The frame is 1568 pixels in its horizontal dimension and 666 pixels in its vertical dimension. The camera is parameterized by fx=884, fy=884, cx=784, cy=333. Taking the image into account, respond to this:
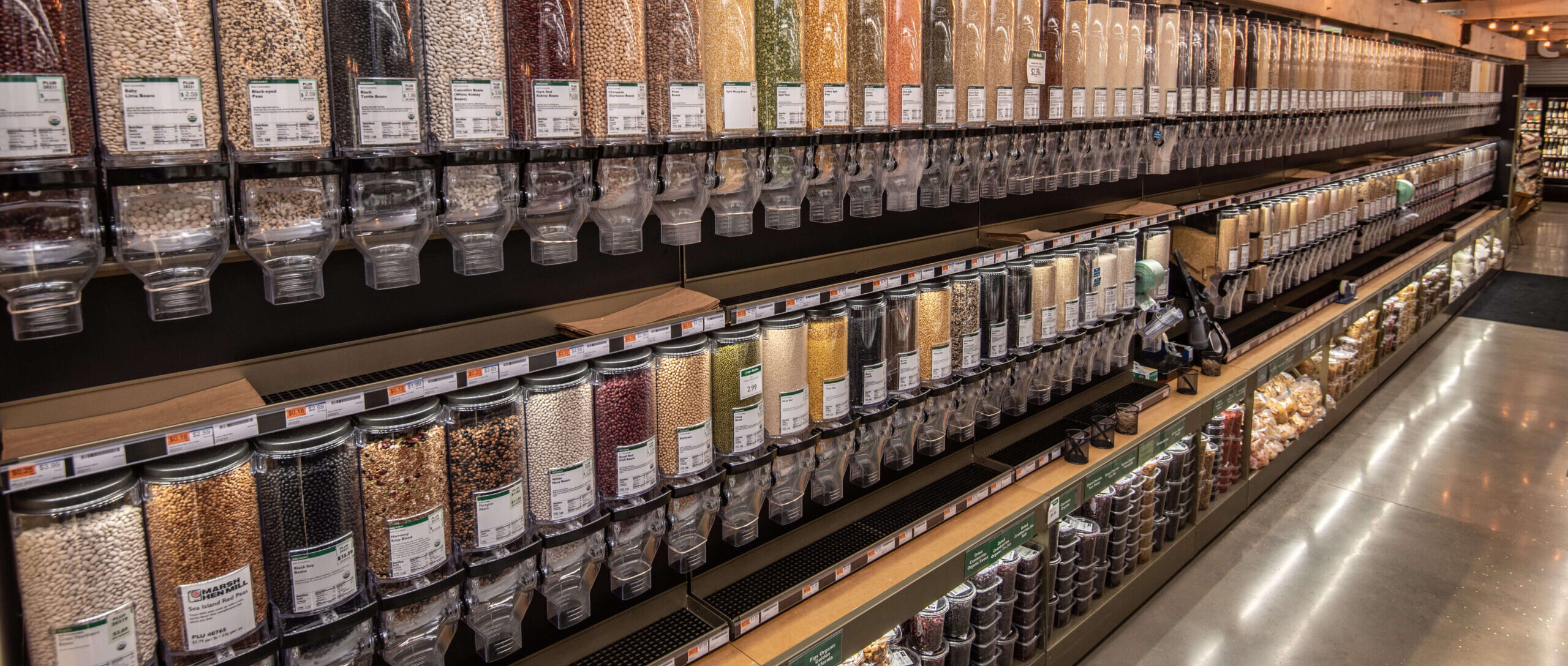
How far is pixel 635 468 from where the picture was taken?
169cm

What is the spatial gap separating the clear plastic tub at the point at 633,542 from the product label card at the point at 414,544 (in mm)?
338

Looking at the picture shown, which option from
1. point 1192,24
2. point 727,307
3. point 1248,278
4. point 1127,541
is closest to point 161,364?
point 727,307

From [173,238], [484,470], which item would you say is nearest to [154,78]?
[173,238]

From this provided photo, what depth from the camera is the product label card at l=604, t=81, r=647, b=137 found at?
148cm

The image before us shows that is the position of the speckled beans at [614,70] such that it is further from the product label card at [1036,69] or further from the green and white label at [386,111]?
the product label card at [1036,69]

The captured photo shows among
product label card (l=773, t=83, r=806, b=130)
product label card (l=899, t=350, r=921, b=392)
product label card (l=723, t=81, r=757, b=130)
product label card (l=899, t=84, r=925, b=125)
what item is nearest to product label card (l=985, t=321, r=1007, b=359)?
product label card (l=899, t=350, r=921, b=392)

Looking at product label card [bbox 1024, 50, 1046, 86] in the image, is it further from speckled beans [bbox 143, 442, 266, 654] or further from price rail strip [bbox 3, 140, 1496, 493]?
speckled beans [bbox 143, 442, 266, 654]

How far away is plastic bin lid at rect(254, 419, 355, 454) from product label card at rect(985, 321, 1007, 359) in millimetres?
1791

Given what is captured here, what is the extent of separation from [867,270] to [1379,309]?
17.6 feet

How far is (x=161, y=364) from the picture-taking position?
144 cm

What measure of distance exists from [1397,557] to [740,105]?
3921 mm

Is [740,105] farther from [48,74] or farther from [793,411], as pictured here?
[48,74]

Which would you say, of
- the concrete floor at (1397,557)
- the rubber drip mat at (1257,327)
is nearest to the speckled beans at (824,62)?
the concrete floor at (1397,557)

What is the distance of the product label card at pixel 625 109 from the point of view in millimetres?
1477
